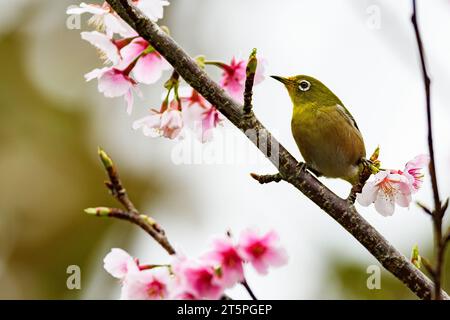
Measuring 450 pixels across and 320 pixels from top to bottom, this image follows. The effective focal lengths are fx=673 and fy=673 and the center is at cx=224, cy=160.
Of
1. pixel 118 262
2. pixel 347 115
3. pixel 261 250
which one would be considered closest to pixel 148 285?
pixel 118 262

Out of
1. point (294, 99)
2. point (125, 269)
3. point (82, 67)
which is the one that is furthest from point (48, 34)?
point (125, 269)

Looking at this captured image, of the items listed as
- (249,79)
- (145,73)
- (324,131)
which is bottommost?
(249,79)

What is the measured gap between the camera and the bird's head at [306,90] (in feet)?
13.2

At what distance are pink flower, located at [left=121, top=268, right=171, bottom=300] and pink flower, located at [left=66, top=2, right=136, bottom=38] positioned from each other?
1004mm

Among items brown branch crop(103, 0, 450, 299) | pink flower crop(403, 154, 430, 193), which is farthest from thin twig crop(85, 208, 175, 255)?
pink flower crop(403, 154, 430, 193)

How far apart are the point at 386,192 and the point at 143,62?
115cm

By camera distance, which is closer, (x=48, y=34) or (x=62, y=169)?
(x=62, y=169)

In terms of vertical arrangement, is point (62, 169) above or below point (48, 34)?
below

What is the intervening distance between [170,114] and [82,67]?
26.9 feet

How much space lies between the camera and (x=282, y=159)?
247 centimetres

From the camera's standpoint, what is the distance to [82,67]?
1066 centimetres

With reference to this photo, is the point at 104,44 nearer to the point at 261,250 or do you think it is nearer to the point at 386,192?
the point at 261,250
